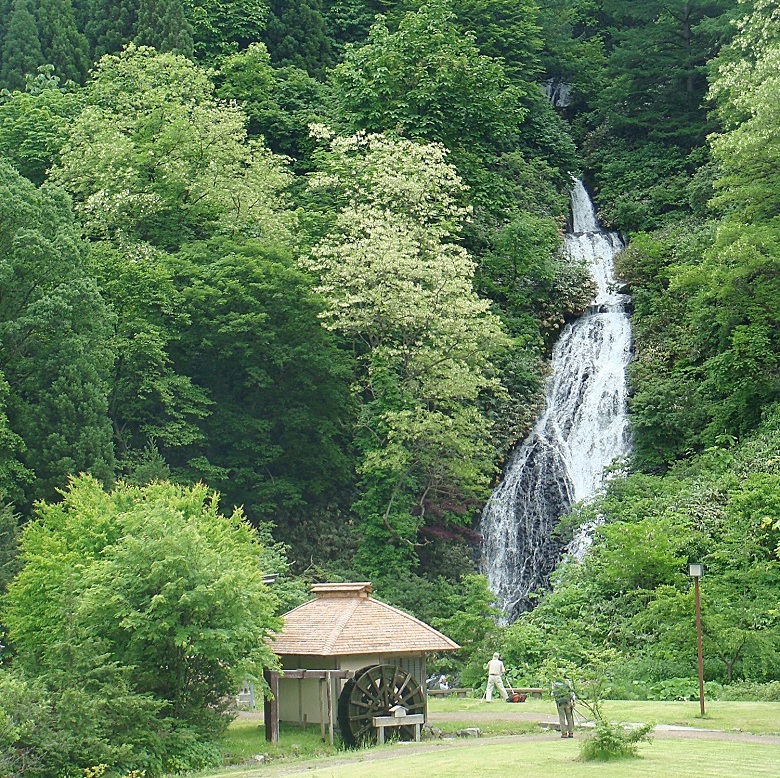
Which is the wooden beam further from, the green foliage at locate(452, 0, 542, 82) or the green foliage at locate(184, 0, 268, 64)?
the green foliage at locate(184, 0, 268, 64)

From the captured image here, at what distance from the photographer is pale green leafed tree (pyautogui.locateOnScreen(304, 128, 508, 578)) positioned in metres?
35.8

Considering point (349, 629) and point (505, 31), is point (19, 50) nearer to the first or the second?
point (505, 31)

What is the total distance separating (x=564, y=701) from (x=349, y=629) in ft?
16.0

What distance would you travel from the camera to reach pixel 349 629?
2339cm

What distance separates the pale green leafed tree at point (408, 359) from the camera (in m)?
35.8

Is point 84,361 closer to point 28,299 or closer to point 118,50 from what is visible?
point 28,299

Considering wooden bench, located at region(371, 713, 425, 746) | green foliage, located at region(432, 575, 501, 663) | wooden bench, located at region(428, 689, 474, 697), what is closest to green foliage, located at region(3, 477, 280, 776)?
wooden bench, located at region(371, 713, 425, 746)

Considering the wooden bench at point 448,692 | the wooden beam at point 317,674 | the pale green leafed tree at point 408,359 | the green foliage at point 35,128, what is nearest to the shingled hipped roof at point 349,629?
the wooden beam at point 317,674

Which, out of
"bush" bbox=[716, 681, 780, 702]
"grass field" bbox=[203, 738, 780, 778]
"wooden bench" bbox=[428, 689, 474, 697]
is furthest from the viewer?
"wooden bench" bbox=[428, 689, 474, 697]

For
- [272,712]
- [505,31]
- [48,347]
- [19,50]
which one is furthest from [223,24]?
[272,712]

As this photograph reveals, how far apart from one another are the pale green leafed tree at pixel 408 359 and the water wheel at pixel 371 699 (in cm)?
1232

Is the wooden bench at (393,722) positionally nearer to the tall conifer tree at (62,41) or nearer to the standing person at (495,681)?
the standing person at (495,681)

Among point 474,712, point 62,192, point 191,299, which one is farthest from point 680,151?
point 474,712

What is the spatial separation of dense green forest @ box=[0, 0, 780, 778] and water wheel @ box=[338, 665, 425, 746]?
6.98ft
